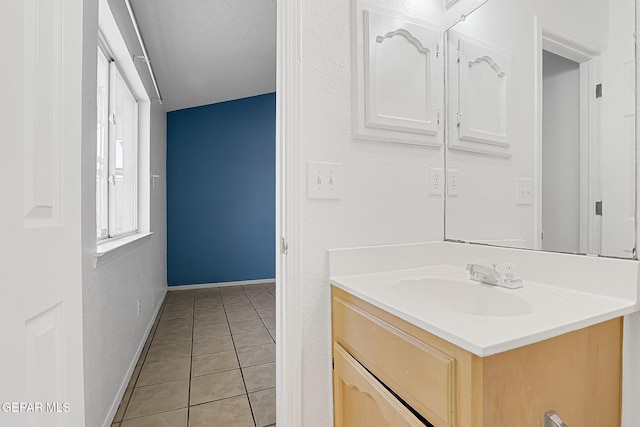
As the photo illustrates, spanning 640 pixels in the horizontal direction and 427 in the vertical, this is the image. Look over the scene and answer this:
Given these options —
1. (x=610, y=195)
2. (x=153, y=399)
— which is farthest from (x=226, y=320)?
(x=610, y=195)

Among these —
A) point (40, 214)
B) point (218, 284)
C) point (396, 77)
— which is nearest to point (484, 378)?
point (40, 214)

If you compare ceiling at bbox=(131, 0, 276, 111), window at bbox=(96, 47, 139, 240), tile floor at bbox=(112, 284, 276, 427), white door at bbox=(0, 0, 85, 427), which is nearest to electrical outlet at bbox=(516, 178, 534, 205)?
white door at bbox=(0, 0, 85, 427)

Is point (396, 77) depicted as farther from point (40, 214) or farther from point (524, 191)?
point (40, 214)

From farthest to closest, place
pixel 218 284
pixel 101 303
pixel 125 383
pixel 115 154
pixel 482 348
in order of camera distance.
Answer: pixel 218 284
pixel 115 154
pixel 125 383
pixel 101 303
pixel 482 348

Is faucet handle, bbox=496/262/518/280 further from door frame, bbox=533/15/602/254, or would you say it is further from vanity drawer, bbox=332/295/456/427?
vanity drawer, bbox=332/295/456/427

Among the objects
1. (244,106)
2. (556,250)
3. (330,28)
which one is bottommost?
(556,250)

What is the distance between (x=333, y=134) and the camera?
108 centimetres

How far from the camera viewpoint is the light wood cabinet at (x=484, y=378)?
0.54m

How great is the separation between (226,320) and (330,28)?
8.93 ft

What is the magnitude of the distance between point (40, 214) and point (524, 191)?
1351 mm

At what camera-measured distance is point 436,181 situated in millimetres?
1263

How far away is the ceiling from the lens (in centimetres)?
218

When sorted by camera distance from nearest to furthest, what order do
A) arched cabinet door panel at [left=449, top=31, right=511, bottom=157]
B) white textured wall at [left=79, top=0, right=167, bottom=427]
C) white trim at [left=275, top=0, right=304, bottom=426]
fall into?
white trim at [left=275, top=0, right=304, bottom=426] → arched cabinet door panel at [left=449, top=31, right=511, bottom=157] → white textured wall at [left=79, top=0, right=167, bottom=427]

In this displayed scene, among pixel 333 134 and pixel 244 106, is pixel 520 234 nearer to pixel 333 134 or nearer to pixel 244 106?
pixel 333 134
